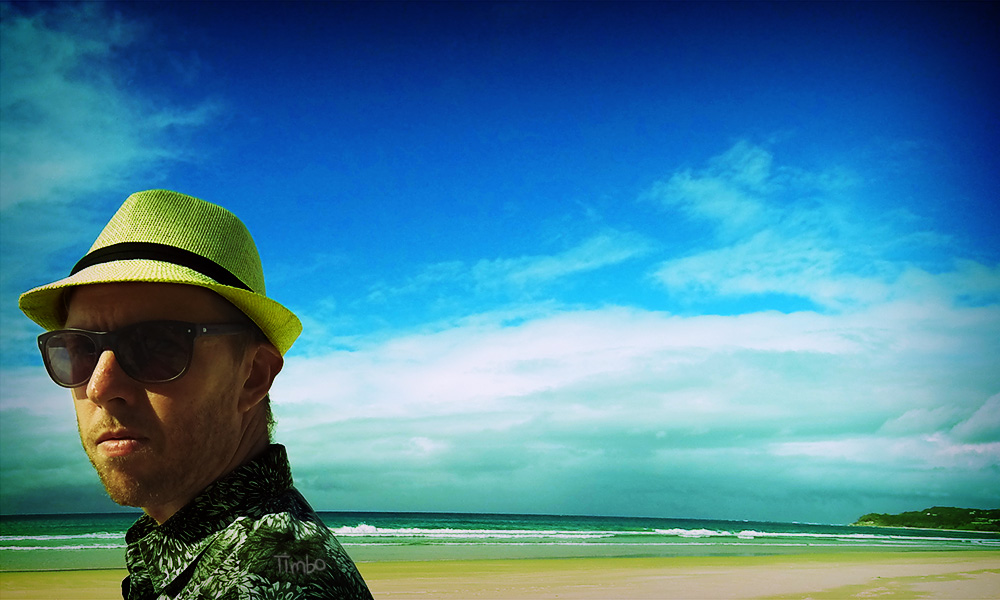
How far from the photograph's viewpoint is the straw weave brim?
4.44 feet

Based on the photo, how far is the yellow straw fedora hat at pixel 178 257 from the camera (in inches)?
54.6

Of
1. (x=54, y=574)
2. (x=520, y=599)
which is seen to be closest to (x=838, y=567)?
(x=520, y=599)

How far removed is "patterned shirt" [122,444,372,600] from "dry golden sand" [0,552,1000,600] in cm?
1006

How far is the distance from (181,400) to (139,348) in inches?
5.2

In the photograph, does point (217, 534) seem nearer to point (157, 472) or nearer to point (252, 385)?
point (157, 472)

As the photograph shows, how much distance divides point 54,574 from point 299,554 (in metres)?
14.3

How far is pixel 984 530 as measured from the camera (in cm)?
4491

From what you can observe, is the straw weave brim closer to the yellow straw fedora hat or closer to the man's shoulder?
the yellow straw fedora hat

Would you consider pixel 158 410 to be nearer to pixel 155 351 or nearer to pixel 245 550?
pixel 155 351

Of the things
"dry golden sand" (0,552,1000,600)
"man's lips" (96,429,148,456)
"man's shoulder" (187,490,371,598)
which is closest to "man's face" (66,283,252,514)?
"man's lips" (96,429,148,456)

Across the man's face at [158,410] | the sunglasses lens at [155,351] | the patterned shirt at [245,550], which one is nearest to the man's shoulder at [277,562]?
the patterned shirt at [245,550]

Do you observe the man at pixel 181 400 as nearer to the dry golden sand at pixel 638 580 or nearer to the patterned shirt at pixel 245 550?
the patterned shirt at pixel 245 550

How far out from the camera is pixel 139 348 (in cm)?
138

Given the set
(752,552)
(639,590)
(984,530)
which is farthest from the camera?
(984,530)
